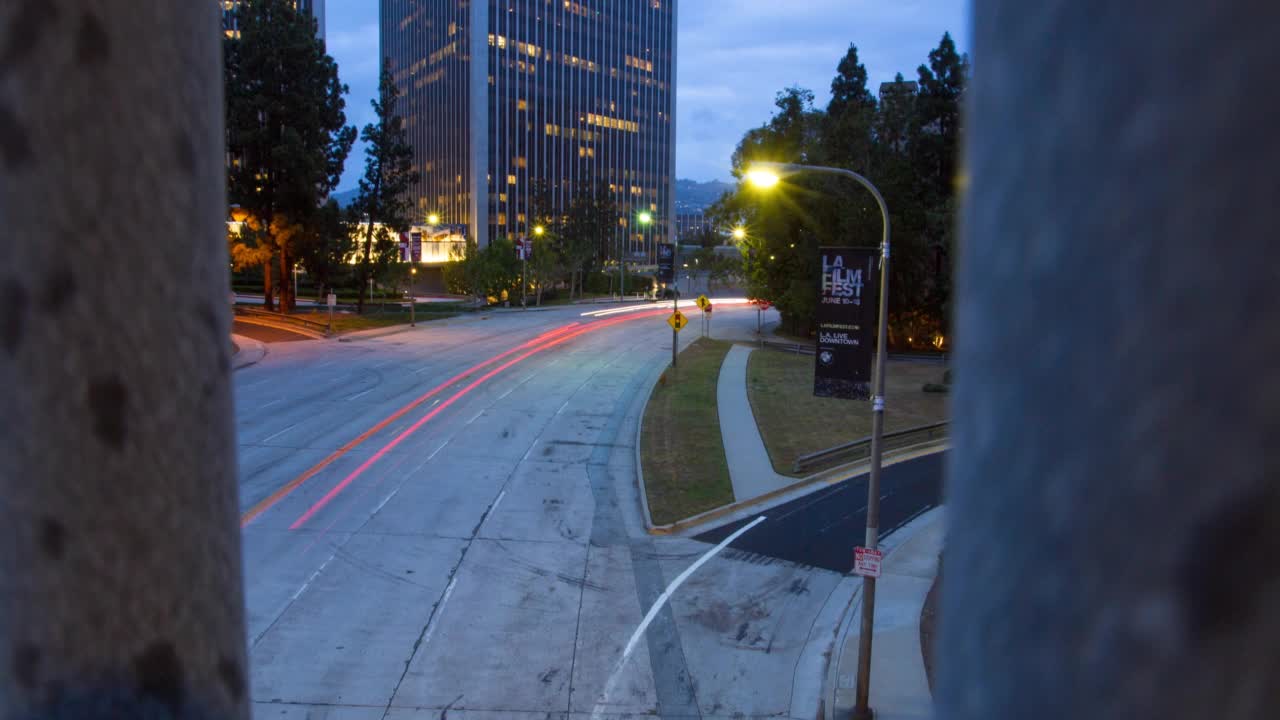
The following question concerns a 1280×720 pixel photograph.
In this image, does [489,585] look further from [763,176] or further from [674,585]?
[763,176]

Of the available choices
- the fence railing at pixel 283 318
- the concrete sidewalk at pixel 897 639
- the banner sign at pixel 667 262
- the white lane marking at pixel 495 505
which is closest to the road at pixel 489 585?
the white lane marking at pixel 495 505

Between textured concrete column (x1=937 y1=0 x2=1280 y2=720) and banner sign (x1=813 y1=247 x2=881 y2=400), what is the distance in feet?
43.9

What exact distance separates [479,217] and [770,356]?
94263 mm

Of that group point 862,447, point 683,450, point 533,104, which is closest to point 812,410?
point 862,447

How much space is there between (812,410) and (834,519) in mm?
12575

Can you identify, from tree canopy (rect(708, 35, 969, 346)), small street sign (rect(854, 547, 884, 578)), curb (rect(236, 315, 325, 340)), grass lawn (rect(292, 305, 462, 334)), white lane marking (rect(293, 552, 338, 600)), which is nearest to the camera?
small street sign (rect(854, 547, 884, 578))

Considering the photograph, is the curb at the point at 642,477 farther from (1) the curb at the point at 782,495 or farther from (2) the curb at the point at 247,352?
(2) the curb at the point at 247,352

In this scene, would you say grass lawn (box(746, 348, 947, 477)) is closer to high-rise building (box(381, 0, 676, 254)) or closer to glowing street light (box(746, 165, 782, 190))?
glowing street light (box(746, 165, 782, 190))

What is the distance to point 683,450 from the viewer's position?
973 inches

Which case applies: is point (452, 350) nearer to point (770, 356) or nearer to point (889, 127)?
point (770, 356)

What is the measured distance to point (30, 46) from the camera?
3.11 feet

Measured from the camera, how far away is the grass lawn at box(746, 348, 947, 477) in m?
26.4

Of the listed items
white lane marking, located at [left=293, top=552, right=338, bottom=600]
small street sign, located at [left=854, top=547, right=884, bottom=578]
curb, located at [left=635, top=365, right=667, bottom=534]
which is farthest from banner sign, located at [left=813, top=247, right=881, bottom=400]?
white lane marking, located at [left=293, top=552, right=338, bottom=600]

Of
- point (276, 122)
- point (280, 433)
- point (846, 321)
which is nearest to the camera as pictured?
point (846, 321)
